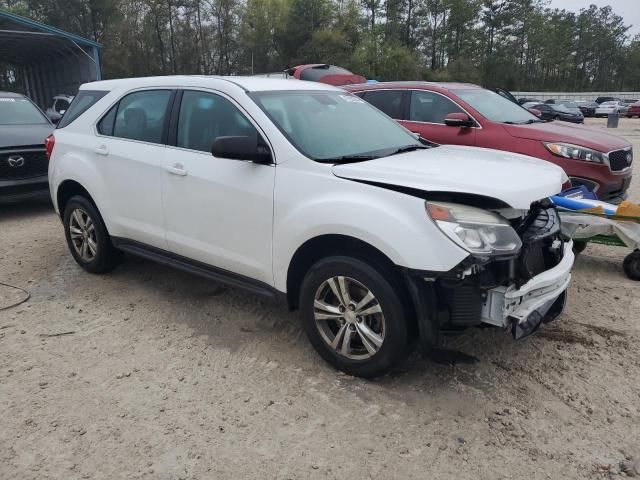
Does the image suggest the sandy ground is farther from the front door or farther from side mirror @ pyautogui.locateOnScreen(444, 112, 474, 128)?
side mirror @ pyautogui.locateOnScreen(444, 112, 474, 128)

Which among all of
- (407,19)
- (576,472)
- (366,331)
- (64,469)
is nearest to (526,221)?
(366,331)

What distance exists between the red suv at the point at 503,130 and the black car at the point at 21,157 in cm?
471

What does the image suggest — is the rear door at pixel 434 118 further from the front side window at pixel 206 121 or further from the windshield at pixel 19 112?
the windshield at pixel 19 112

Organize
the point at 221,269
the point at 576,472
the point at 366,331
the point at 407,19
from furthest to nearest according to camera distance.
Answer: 1. the point at 407,19
2. the point at 221,269
3. the point at 366,331
4. the point at 576,472

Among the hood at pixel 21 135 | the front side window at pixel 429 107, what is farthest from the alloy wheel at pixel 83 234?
the front side window at pixel 429 107

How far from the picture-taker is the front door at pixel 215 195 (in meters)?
3.58

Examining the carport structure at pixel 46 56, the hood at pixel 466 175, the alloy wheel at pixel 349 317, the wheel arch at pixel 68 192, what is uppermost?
the carport structure at pixel 46 56

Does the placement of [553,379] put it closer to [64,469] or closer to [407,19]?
[64,469]

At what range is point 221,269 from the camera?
392 centimetres

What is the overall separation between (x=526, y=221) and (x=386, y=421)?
58.2 inches

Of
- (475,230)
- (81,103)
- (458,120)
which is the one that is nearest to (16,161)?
(81,103)

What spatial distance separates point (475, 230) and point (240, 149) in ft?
4.99

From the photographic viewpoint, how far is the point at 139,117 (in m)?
4.53

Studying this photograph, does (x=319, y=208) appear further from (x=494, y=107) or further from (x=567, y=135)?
(x=494, y=107)
